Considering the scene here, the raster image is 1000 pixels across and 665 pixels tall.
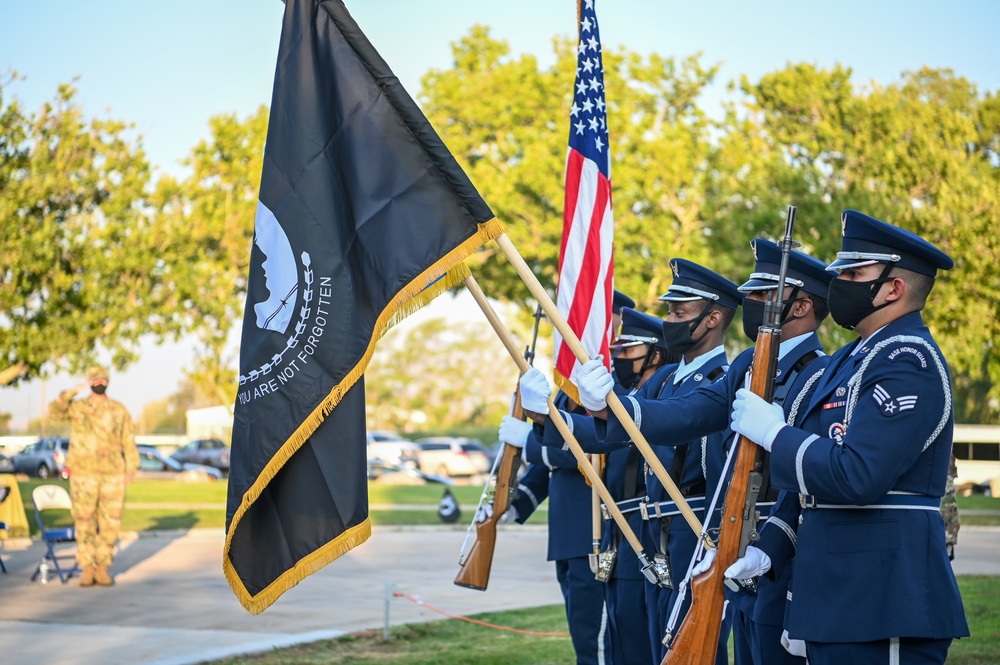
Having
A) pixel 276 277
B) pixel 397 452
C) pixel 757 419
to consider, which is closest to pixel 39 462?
pixel 397 452

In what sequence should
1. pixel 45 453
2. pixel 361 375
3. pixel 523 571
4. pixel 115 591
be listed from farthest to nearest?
pixel 45 453 < pixel 523 571 < pixel 115 591 < pixel 361 375

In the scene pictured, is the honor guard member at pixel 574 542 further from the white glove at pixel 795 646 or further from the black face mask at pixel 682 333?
the white glove at pixel 795 646

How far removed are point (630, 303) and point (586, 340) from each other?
1.90 metres

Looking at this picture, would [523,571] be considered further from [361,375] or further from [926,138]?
[926,138]

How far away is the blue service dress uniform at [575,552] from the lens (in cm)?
678

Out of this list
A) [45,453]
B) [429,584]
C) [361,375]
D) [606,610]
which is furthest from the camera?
[45,453]

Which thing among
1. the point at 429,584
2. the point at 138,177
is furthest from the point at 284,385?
the point at 138,177

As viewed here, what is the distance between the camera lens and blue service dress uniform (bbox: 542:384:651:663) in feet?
20.8

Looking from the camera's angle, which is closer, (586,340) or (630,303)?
(586,340)

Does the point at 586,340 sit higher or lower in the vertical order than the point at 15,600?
higher

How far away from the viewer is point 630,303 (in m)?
7.69

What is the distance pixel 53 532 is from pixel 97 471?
941 mm

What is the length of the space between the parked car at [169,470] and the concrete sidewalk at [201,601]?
2430 centimetres

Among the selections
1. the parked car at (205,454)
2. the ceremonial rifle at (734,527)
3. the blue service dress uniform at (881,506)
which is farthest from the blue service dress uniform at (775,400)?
the parked car at (205,454)
